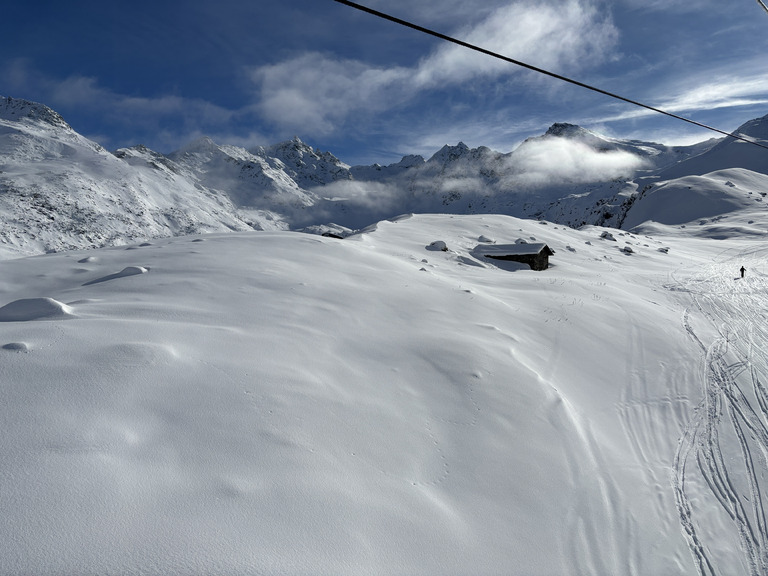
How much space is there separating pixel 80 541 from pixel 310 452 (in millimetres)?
2387

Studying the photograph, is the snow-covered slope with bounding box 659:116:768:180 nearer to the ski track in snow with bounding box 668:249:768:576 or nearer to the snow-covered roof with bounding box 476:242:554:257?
the snow-covered roof with bounding box 476:242:554:257

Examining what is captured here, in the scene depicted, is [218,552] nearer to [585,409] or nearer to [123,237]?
[585,409]

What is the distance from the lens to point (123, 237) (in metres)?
110

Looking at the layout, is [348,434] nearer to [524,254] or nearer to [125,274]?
[125,274]

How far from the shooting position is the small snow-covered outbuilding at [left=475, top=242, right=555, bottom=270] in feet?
93.2

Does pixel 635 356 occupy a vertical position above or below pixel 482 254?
below

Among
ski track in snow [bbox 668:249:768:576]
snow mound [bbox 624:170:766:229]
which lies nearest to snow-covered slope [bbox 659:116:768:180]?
snow mound [bbox 624:170:766:229]

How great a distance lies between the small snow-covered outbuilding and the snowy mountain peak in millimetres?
218042

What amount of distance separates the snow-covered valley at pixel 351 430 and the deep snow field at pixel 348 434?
0.03m

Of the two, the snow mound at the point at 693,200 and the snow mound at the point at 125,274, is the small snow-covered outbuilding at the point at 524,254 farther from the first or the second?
the snow mound at the point at 693,200

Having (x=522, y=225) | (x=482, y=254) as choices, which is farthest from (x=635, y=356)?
(x=522, y=225)

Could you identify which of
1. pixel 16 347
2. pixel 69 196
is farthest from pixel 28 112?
pixel 16 347

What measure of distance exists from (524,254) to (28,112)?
23187cm

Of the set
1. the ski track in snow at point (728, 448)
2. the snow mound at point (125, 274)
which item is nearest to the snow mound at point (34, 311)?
the snow mound at point (125, 274)
